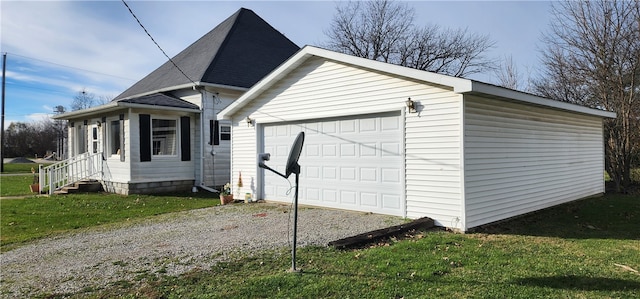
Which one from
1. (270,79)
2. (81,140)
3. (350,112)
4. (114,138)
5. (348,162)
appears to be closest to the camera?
(350,112)

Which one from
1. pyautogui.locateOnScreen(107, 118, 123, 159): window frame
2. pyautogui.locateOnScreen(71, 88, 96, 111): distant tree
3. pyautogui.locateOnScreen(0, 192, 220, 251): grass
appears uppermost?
pyautogui.locateOnScreen(71, 88, 96, 111): distant tree

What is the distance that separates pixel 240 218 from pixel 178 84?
27.4ft

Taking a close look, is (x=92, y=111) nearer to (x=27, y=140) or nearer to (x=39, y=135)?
(x=27, y=140)

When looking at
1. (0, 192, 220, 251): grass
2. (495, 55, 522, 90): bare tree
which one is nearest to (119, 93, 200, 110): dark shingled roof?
(0, 192, 220, 251): grass

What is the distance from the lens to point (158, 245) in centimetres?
584

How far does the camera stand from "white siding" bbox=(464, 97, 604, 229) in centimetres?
662

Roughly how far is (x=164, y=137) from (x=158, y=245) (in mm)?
8447

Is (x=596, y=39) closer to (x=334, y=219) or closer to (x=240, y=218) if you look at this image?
(x=334, y=219)

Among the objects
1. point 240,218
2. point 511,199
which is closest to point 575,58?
point 511,199

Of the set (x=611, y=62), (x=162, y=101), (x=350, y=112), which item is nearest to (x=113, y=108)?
(x=162, y=101)

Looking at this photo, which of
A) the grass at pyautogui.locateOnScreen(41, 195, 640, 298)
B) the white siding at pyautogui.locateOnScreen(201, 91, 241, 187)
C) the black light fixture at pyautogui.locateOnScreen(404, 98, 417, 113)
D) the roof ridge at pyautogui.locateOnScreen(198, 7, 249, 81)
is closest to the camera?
the grass at pyautogui.locateOnScreen(41, 195, 640, 298)

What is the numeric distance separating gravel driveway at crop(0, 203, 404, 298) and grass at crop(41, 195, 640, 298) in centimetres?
43

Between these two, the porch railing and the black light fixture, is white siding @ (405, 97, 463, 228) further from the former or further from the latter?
the porch railing

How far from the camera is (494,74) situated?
26031 millimetres
